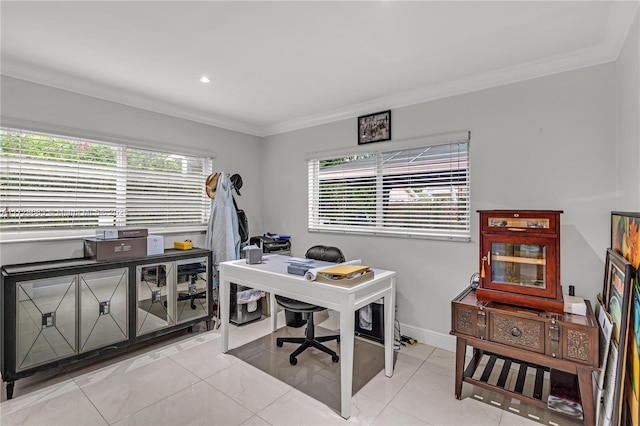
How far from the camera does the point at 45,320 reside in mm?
2400

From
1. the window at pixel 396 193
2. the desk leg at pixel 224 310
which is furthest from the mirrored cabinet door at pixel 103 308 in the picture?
the window at pixel 396 193

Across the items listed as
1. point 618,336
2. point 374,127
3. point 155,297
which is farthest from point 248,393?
point 374,127

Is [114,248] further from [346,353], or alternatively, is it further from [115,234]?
[346,353]

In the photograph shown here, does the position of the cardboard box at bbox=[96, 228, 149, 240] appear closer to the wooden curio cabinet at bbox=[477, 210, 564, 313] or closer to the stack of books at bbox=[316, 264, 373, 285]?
the stack of books at bbox=[316, 264, 373, 285]

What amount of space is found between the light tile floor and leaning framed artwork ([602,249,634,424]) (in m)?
0.56

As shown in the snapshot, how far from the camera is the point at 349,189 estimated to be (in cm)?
376

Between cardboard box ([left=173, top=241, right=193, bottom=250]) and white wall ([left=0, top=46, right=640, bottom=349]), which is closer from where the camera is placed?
white wall ([left=0, top=46, right=640, bottom=349])

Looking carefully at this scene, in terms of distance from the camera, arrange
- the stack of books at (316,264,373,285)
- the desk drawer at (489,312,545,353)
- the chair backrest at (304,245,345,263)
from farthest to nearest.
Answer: the chair backrest at (304,245,345,263), the stack of books at (316,264,373,285), the desk drawer at (489,312,545,353)

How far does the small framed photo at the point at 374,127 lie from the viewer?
3338 mm

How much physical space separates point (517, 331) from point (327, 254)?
68.2 inches

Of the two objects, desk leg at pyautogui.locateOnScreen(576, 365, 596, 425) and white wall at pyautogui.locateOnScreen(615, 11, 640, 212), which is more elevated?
white wall at pyautogui.locateOnScreen(615, 11, 640, 212)

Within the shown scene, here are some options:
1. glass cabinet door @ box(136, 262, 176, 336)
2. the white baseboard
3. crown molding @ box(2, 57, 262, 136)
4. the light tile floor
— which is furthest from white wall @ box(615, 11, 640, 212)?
crown molding @ box(2, 57, 262, 136)

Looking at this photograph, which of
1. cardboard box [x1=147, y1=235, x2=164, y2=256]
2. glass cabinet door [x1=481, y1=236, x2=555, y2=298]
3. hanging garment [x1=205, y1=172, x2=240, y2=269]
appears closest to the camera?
glass cabinet door [x1=481, y1=236, x2=555, y2=298]

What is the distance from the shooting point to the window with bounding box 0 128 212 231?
2.62 meters
